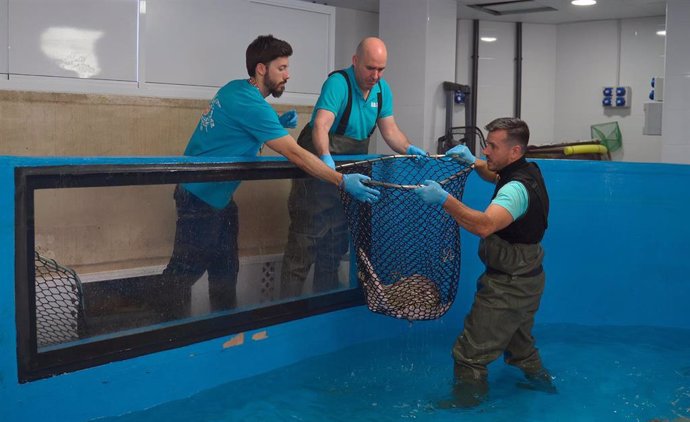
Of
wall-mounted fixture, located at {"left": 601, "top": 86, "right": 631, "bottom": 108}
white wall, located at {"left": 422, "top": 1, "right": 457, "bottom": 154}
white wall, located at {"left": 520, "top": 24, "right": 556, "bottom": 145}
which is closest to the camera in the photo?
white wall, located at {"left": 422, "top": 1, "right": 457, "bottom": 154}

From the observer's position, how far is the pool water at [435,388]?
3533mm

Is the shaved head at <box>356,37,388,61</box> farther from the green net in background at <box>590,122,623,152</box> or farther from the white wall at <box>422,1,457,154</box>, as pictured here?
the green net in background at <box>590,122,623,152</box>

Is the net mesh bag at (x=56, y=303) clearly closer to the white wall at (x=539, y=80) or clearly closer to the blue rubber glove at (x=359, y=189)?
the blue rubber glove at (x=359, y=189)

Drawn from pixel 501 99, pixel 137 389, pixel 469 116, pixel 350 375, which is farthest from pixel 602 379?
pixel 501 99

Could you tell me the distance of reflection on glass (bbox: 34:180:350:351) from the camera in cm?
308

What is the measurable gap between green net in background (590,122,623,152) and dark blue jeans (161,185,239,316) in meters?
7.01

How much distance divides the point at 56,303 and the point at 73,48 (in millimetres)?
2461

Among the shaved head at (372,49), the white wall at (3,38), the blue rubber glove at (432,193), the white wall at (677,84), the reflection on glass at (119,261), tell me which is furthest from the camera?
the white wall at (677,84)

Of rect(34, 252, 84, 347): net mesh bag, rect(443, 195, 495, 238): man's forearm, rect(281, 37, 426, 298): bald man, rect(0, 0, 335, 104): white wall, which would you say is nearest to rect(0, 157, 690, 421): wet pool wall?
rect(281, 37, 426, 298): bald man

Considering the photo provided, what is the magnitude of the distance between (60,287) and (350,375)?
1.59m

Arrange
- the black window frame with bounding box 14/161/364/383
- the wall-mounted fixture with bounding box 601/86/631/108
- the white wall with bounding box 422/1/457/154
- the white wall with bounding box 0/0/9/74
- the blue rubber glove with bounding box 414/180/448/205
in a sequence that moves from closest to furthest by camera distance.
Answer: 1. the black window frame with bounding box 14/161/364/383
2. the blue rubber glove with bounding box 414/180/448/205
3. the white wall with bounding box 0/0/9/74
4. the white wall with bounding box 422/1/457/154
5. the wall-mounted fixture with bounding box 601/86/631/108

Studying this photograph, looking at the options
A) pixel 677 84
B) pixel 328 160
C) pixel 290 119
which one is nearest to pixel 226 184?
pixel 328 160

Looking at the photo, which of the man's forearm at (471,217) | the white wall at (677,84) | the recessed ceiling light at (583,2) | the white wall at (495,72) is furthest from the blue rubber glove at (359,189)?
the white wall at (495,72)

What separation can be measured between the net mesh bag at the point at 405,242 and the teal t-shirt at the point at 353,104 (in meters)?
0.31
